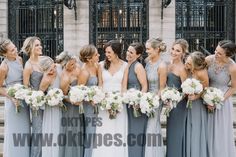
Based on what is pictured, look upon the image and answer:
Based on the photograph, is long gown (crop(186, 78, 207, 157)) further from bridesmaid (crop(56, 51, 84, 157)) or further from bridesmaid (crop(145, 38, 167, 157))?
bridesmaid (crop(56, 51, 84, 157))

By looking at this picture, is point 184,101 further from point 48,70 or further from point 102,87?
point 48,70

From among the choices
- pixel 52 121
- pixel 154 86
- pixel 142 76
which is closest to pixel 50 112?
pixel 52 121

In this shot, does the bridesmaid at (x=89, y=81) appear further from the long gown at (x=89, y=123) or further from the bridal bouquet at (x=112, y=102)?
the bridal bouquet at (x=112, y=102)

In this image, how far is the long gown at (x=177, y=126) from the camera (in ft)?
21.2

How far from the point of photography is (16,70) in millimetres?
6586

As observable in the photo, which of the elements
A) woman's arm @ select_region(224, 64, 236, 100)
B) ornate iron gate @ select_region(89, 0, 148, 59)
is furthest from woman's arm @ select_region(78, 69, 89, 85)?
ornate iron gate @ select_region(89, 0, 148, 59)

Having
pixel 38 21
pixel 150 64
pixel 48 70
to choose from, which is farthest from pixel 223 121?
pixel 38 21

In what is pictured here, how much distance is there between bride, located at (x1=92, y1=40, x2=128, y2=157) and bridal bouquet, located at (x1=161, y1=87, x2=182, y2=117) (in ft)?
2.08

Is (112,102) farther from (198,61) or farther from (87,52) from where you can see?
(198,61)

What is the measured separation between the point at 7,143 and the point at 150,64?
7.92ft

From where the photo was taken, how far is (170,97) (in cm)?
618

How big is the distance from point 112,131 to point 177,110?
0.98 m

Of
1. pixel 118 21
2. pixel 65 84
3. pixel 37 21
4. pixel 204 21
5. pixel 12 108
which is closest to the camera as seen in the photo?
pixel 65 84

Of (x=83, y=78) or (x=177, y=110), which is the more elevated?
(x=83, y=78)
